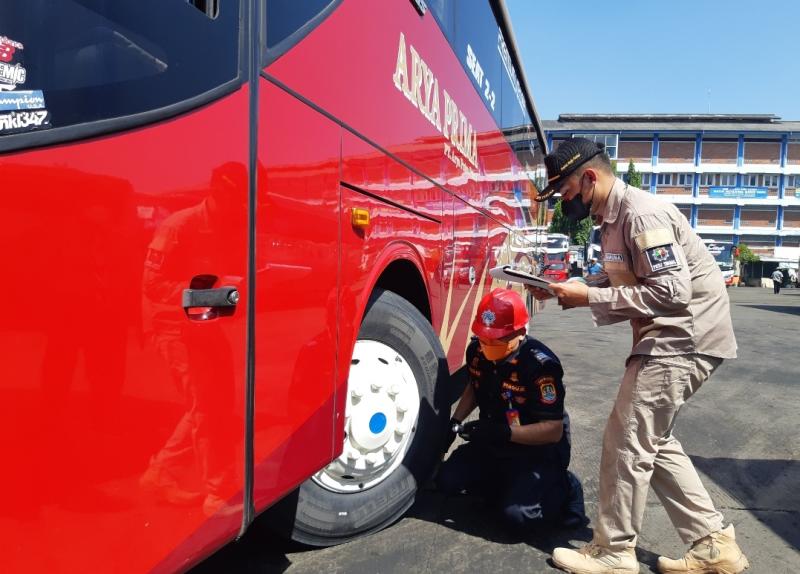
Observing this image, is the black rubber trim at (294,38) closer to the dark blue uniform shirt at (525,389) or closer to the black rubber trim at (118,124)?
the black rubber trim at (118,124)

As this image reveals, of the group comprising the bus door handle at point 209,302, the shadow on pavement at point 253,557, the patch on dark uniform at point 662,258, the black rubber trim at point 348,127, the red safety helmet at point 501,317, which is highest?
the black rubber trim at point 348,127

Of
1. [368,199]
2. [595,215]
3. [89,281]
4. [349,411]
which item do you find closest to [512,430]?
[349,411]

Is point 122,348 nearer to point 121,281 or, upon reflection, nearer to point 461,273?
point 121,281

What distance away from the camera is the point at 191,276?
1628 millimetres

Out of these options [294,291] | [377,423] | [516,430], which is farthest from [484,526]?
[294,291]

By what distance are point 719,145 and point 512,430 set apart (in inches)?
2403

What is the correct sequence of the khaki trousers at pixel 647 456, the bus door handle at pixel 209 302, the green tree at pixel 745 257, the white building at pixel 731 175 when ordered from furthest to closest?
the white building at pixel 731 175
the green tree at pixel 745 257
the khaki trousers at pixel 647 456
the bus door handle at pixel 209 302

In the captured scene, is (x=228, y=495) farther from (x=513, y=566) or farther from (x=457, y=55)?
(x=457, y=55)

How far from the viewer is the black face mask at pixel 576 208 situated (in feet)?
9.13

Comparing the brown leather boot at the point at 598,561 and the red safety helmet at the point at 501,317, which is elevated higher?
the red safety helmet at the point at 501,317

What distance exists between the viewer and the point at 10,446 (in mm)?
1285

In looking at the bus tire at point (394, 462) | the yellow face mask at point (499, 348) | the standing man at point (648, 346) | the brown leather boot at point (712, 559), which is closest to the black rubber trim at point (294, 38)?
the standing man at point (648, 346)

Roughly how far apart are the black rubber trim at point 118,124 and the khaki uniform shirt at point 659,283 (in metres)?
1.57

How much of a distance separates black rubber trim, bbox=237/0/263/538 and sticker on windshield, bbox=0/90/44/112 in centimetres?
59
